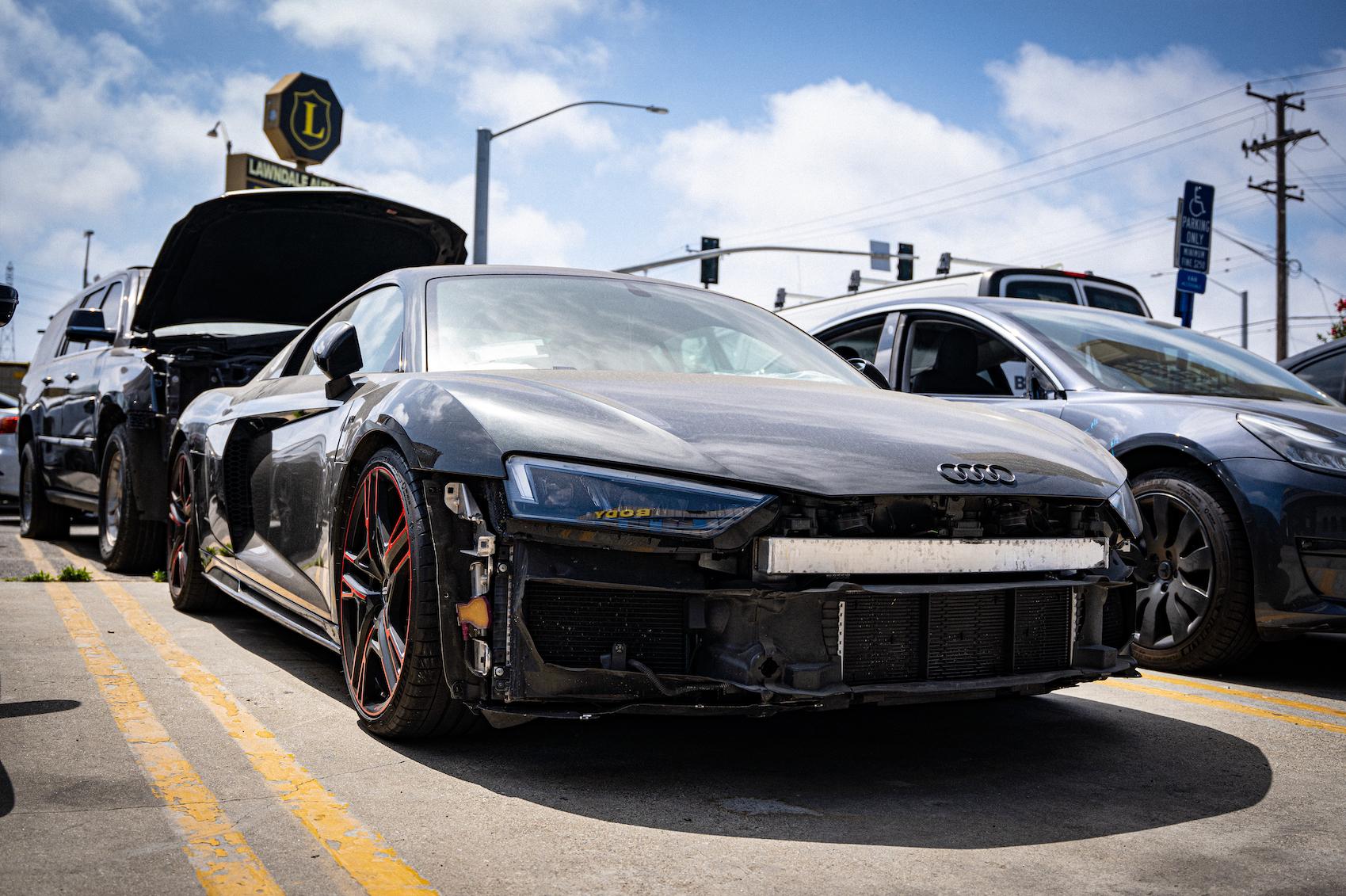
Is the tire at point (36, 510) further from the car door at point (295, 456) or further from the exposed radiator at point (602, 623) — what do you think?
the exposed radiator at point (602, 623)

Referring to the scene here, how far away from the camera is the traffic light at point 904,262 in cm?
3212

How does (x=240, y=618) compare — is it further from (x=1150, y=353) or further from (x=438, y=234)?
(x=1150, y=353)

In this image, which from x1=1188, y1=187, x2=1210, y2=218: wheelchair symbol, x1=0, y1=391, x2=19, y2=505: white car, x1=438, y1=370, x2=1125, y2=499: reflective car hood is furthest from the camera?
x1=1188, y1=187, x2=1210, y2=218: wheelchair symbol

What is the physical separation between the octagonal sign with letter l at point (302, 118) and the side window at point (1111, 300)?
1117 inches

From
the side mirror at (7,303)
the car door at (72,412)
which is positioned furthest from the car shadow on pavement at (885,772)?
the car door at (72,412)

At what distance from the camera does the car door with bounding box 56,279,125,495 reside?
8.27m

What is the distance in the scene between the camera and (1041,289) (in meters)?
9.88

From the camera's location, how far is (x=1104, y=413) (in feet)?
17.9

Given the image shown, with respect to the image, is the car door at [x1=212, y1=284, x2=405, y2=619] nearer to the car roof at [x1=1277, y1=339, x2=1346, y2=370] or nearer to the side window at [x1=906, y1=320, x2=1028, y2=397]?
the side window at [x1=906, y1=320, x2=1028, y2=397]

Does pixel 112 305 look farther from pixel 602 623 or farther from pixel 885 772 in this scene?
pixel 885 772

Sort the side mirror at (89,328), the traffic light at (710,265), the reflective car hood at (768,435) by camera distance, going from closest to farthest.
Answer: the reflective car hood at (768,435)
the side mirror at (89,328)
the traffic light at (710,265)

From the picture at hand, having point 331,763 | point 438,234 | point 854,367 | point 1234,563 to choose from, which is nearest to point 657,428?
point 331,763

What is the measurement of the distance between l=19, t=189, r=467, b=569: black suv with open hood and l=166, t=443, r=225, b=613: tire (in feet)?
3.31

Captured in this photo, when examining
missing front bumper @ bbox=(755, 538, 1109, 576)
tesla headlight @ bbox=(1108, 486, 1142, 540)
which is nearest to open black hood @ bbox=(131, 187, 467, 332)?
tesla headlight @ bbox=(1108, 486, 1142, 540)
